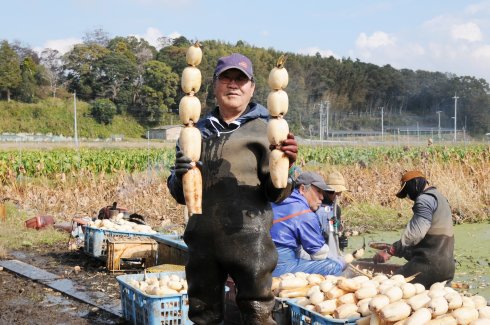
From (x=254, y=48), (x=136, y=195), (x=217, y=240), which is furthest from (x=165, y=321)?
(x=254, y=48)

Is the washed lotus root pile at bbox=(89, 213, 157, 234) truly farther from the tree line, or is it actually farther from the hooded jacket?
the tree line

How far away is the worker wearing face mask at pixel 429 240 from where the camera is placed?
19.6 feet

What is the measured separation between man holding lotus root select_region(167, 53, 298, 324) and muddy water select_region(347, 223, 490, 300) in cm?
467

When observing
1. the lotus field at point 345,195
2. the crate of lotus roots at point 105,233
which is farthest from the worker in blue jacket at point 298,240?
the lotus field at point 345,195

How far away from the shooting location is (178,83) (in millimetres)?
67750

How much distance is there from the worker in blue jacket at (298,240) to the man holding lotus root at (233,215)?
1949 millimetres

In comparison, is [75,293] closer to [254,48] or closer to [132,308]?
[132,308]

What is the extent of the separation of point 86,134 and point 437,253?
68196mm

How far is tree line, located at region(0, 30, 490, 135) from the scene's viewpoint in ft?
242

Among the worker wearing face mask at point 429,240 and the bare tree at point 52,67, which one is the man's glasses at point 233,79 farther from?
the bare tree at point 52,67

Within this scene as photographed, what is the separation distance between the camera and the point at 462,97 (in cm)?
9612

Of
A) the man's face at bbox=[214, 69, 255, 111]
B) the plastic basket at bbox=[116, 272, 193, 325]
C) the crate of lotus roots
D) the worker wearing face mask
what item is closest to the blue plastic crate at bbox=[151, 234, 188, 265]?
the crate of lotus roots

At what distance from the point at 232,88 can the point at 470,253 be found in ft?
25.6

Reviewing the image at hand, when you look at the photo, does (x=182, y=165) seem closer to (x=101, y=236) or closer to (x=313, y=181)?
(x=313, y=181)
